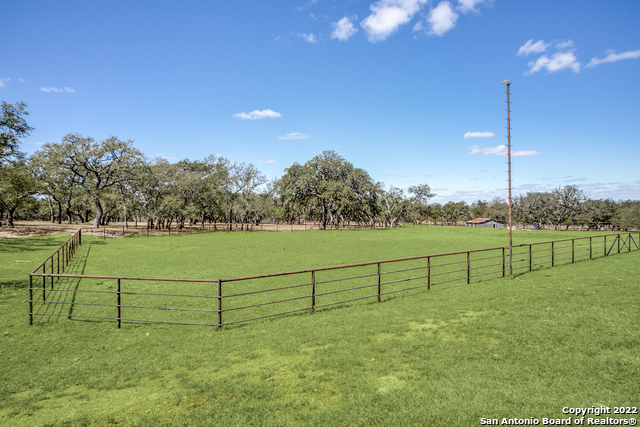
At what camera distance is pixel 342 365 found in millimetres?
5734

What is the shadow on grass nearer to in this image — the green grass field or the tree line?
the tree line

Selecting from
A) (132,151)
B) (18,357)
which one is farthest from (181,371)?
(132,151)

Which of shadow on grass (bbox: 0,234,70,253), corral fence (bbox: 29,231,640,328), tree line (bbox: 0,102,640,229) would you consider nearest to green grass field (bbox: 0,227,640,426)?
corral fence (bbox: 29,231,640,328)

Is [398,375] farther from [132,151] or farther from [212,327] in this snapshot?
[132,151]

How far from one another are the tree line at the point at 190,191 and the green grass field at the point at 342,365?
3513 cm

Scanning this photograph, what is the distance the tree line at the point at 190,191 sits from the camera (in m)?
40.6

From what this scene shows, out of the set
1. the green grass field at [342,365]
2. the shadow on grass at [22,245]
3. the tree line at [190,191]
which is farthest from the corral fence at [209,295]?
the tree line at [190,191]

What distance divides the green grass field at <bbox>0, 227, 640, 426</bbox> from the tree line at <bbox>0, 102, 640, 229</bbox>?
35.1 metres

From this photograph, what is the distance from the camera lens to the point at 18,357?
6301mm

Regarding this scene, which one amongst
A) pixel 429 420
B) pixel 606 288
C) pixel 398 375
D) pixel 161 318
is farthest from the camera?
pixel 606 288

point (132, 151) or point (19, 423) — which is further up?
point (132, 151)

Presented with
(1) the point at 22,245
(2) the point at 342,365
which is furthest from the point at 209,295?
(1) the point at 22,245

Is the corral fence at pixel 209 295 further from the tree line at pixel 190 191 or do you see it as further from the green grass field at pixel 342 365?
the tree line at pixel 190 191

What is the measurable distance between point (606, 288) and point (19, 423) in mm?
15318
